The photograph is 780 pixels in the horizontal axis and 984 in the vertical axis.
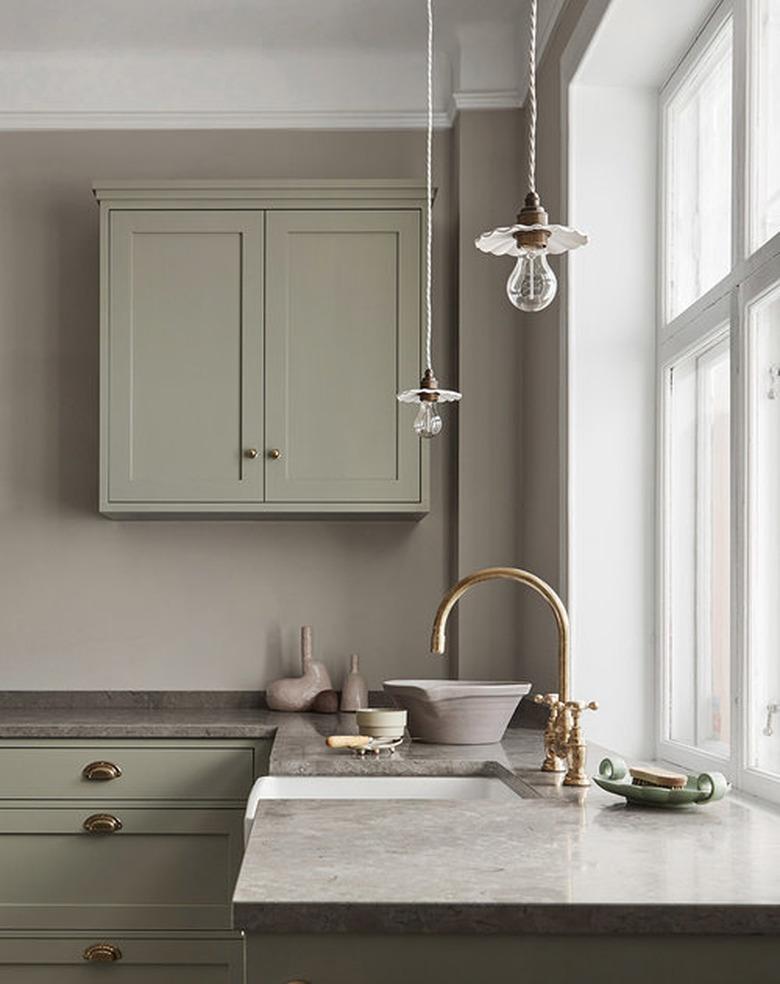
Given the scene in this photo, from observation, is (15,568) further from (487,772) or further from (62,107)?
(487,772)

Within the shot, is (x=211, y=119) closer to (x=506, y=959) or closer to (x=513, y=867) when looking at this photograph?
(x=513, y=867)

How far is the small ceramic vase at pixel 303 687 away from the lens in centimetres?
401

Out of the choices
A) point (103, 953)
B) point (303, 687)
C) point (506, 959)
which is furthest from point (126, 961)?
point (506, 959)

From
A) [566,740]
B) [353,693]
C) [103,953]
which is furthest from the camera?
[353,693]

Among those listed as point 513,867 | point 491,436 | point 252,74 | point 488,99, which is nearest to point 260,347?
point 491,436

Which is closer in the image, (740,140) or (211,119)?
(740,140)

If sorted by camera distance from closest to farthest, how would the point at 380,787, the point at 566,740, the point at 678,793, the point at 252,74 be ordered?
the point at 678,793 < the point at 566,740 < the point at 380,787 < the point at 252,74

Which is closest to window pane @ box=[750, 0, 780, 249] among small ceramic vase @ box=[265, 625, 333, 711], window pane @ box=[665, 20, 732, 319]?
window pane @ box=[665, 20, 732, 319]

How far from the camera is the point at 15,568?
4.20m

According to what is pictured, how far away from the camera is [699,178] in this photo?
3240 millimetres

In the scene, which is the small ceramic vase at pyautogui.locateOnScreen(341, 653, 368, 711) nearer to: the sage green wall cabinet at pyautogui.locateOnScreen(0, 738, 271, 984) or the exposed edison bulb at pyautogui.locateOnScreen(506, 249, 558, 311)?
the sage green wall cabinet at pyautogui.locateOnScreen(0, 738, 271, 984)

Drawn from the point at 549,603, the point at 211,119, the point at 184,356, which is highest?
the point at 211,119

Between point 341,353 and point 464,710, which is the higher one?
point 341,353

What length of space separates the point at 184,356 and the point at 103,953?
1.57 m
